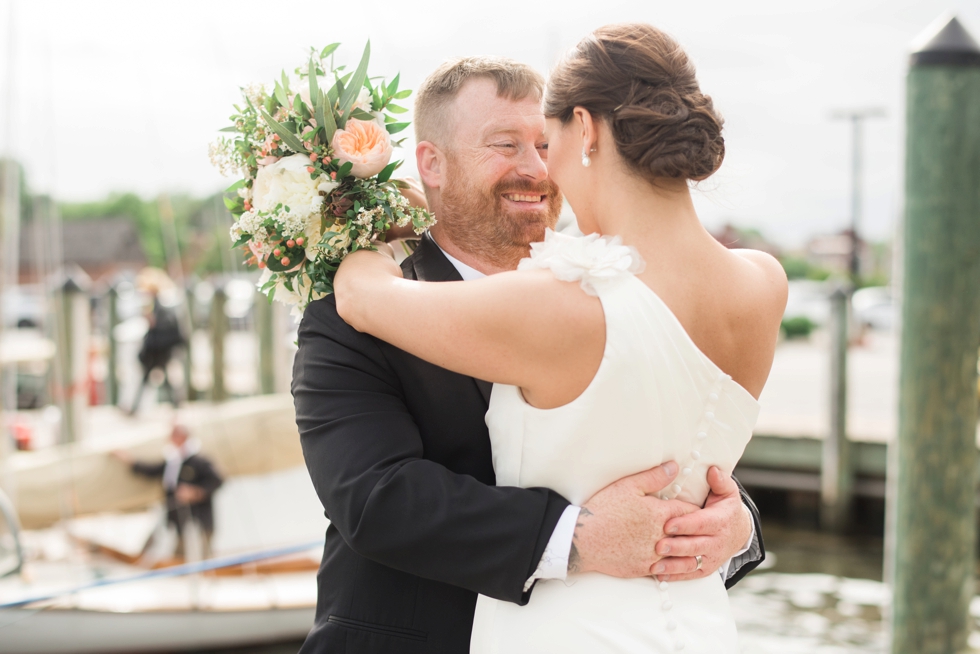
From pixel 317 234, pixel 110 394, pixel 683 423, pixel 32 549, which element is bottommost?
pixel 32 549

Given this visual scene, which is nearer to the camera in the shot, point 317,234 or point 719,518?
point 719,518

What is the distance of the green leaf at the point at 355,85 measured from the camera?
182 centimetres

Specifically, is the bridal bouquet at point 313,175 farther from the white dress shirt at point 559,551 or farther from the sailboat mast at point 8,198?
the sailboat mast at point 8,198

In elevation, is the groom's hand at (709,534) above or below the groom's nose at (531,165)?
below

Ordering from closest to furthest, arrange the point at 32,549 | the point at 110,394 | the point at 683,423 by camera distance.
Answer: the point at 683,423 < the point at 32,549 < the point at 110,394

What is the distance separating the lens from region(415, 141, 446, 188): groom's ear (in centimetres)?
214

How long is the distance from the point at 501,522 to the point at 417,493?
0.16m

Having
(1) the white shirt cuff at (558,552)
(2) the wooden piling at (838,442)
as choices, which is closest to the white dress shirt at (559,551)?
(1) the white shirt cuff at (558,552)

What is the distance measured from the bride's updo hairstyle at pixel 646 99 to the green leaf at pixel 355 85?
0.49 m

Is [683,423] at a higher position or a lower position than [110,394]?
higher

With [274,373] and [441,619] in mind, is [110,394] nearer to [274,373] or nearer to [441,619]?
[274,373]

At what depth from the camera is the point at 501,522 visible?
1.47 metres

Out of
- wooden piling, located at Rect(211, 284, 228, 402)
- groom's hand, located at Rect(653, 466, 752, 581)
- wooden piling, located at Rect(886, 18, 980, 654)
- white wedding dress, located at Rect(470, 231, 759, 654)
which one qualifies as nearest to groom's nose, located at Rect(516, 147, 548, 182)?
white wedding dress, located at Rect(470, 231, 759, 654)

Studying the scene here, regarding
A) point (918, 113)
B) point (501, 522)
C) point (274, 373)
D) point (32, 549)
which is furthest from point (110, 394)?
point (501, 522)
